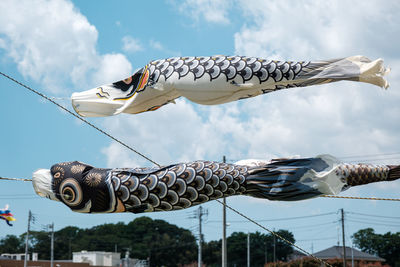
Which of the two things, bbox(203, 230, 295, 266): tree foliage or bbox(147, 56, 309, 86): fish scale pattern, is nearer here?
bbox(147, 56, 309, 86): fish scale pattern

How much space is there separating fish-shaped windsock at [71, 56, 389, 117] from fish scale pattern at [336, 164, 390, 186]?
1.18ft

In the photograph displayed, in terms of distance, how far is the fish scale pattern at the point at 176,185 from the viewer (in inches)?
90.5

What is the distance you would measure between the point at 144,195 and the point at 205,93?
495mm

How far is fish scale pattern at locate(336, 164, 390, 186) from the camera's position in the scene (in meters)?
2.39

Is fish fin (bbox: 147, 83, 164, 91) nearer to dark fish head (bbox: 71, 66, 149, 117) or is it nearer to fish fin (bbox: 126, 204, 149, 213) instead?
dark fish head (bbox: 71, 66, 149, 117)

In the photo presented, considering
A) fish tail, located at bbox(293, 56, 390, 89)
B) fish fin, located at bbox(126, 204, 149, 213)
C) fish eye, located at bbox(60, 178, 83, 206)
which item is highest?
fish tail, located at bbox(293, 56, 390, 89)

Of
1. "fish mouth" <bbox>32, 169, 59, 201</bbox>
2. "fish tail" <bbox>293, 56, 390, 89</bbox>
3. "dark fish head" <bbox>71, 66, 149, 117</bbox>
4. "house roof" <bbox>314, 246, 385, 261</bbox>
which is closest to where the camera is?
"fish tail" <bbox>293, 56, 390, 89</bbox>

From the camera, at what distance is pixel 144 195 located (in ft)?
7.56

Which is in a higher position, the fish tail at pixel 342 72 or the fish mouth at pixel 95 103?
the fish tail at pixel 342 72

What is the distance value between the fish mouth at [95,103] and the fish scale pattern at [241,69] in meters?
0.33

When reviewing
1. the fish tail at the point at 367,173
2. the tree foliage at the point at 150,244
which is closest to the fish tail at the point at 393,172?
the fish tail at the point at 367,173

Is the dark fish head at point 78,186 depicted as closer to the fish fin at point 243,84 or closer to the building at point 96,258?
the fish fin at point 243,84

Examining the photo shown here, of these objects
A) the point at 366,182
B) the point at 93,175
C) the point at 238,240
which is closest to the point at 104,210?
the point at 93,175

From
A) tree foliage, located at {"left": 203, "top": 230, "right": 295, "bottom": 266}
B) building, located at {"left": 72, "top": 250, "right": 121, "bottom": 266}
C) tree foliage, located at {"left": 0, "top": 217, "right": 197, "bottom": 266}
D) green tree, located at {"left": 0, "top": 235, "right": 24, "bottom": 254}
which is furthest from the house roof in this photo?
green tree, located at {"left": 0, "top": 235, "right": 24, "bottom": 254}
